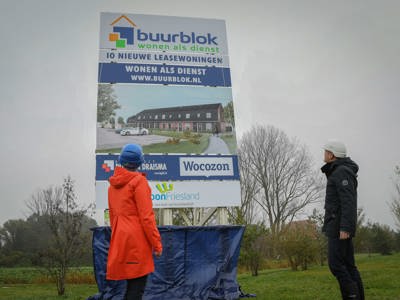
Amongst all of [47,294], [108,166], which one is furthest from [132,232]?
[47,294]

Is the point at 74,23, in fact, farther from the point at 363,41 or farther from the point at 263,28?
the point at 363,41

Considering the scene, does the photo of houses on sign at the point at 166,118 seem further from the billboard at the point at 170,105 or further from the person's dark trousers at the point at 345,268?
the person's dark trousers at the point at 345,268

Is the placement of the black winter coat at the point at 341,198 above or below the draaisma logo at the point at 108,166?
below

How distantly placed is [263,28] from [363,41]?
113 inches

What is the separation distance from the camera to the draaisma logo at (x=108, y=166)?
18.0 ft

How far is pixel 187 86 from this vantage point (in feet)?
20.8

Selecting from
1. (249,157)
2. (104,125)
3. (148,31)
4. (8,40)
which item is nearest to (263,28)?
(148,31)

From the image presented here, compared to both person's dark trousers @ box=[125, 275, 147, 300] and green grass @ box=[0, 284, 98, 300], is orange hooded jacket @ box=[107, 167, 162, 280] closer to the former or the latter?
person's dark trousers @ box=[125, 275, 147, 300]

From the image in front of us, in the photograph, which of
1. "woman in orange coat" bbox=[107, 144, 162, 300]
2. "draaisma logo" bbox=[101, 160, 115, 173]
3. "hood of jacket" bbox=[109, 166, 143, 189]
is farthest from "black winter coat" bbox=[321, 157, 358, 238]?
"draaisma logo" bbox=[101, 160, 115, 173]

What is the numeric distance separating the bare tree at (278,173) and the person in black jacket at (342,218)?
20.3m

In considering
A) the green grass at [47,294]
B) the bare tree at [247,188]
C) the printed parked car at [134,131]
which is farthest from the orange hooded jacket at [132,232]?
the bare tree at [247,188]

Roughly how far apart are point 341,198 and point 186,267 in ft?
6.55

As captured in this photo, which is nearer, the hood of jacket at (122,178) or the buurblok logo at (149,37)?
the hood of jacket at (122,178)

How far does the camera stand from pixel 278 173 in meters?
24.4
